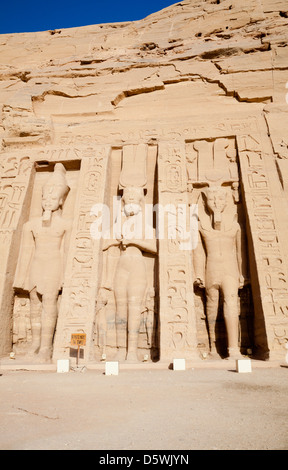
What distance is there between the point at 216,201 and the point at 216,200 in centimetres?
2

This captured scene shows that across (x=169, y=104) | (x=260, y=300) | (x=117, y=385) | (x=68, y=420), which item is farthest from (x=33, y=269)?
(x=169, y=104)

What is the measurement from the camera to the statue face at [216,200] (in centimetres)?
625

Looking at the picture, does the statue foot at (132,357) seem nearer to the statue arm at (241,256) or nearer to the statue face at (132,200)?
the statue arm at (241,256)

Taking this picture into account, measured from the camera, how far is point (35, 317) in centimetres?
572

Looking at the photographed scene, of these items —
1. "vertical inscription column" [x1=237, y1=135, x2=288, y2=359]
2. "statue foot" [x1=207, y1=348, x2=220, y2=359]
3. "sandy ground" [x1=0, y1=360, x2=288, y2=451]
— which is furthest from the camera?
"statue foot" [x1=207, y1=348, x2=220, y2=359]

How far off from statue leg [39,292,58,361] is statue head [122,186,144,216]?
198 centimetres

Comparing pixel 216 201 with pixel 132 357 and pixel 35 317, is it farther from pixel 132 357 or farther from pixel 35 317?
pixel 35 317

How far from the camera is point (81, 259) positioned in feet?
18.7

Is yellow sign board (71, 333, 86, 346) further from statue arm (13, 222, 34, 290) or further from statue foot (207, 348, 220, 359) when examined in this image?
statue foot (207, 348, 220, 359)

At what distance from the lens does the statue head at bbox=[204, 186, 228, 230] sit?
20.1ft

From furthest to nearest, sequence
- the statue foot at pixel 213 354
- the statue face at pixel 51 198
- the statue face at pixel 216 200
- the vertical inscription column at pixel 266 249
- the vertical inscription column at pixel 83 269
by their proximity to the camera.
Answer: the statue face at pixel 51 198 → the statue face at pixel 216 200 → the statue foot at pixel 213 354 → the vertical inscription column at pixel 83 269 → the vertical inscription column at pixel 266 249

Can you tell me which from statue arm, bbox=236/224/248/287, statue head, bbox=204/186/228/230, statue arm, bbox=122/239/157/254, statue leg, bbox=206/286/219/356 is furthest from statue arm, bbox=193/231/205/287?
statue arm, bbox=122/239/157/254

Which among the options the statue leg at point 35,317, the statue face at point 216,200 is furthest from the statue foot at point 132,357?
the statue face at point 216,200

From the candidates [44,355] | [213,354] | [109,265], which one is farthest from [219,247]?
[44,355]
